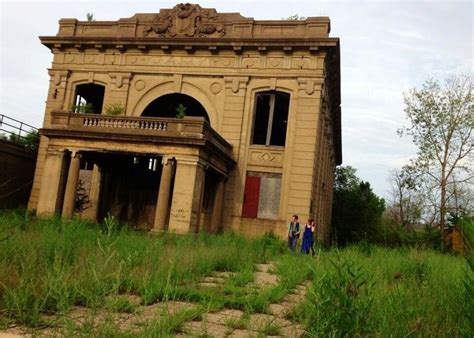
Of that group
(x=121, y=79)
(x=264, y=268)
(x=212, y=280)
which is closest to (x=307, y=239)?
(x=264, y=268)

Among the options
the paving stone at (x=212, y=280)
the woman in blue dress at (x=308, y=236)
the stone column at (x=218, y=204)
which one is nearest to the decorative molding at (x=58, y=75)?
the stone column at (x=218, y=204)

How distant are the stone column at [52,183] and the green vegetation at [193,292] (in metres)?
10.4

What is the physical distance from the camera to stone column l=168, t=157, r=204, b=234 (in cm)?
1841

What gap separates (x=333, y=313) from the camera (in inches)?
163

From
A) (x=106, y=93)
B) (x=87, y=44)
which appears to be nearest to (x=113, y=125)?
(x=106, y=93)

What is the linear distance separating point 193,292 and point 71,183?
15117 mm

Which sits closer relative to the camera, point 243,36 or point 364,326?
point 364,326

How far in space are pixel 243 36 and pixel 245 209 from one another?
351 inches

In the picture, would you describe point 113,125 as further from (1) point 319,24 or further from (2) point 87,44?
(1) point 319,24

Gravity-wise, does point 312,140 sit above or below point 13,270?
above

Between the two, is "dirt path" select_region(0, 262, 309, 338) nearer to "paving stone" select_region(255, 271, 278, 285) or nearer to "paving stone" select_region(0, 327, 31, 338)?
"paving stone" select_region(0, 327, 31, 338)

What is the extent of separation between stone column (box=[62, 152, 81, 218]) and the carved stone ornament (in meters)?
8.86

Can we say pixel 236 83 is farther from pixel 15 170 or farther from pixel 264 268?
pixel 264 268

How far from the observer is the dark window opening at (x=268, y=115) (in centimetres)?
2464
